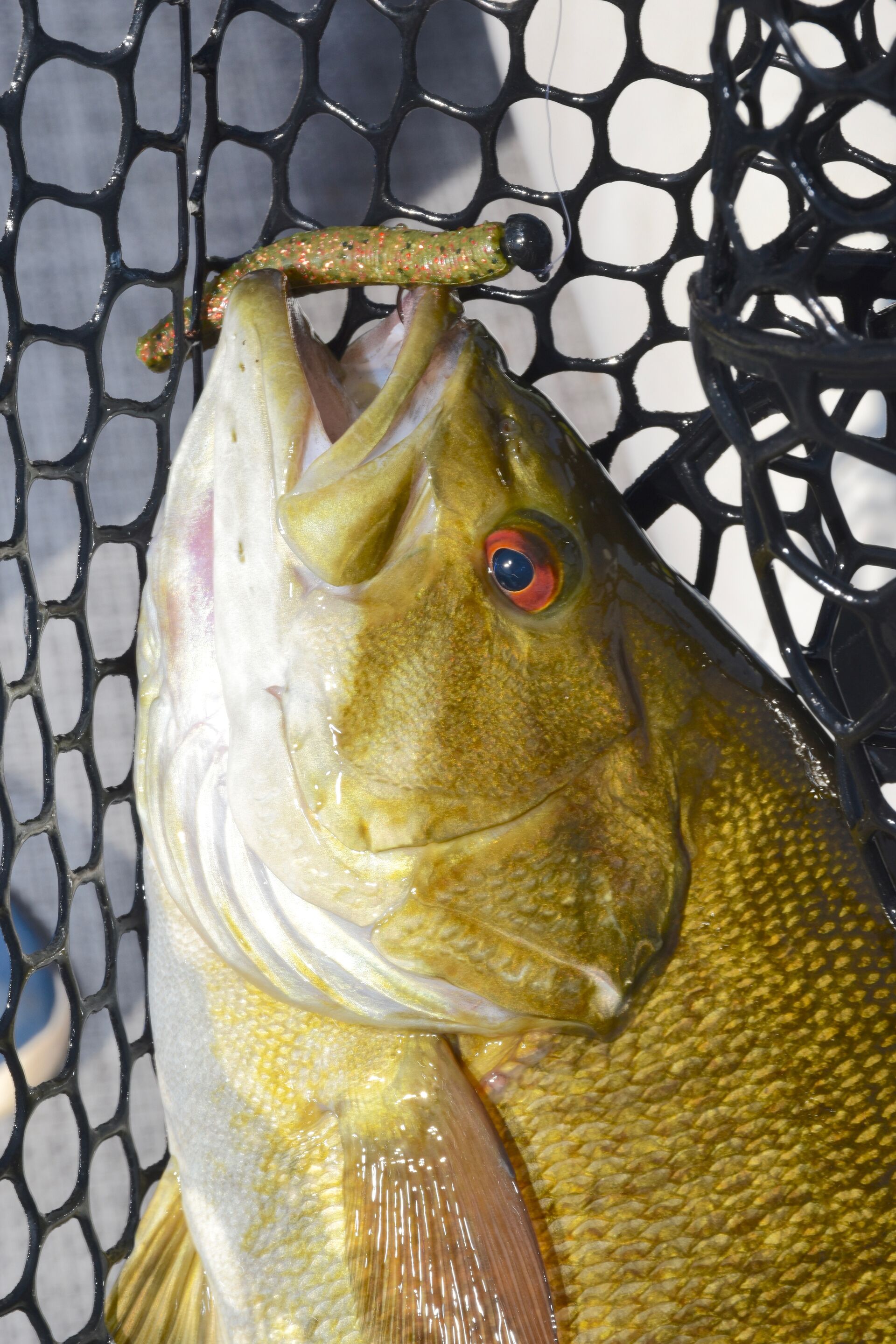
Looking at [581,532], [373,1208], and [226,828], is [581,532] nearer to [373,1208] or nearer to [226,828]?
[226,828]

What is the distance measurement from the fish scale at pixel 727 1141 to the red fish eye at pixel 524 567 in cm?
19

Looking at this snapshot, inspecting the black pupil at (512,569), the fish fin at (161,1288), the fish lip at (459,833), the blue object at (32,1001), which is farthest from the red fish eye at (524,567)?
the blue object at (32,1001)

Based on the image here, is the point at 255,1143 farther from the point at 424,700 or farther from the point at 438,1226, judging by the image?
the point at 424,700

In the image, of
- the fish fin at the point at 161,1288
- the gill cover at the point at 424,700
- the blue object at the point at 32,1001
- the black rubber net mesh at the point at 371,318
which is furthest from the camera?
the blue object at the point at 32,1001

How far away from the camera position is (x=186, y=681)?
2.54ft

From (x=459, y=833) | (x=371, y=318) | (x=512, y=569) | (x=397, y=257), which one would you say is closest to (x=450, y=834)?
(x=459, y=833)

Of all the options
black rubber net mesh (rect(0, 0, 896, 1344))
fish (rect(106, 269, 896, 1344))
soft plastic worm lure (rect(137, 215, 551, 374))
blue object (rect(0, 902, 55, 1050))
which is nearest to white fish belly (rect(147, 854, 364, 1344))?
fish (rect(106, 269, 896, 1344))

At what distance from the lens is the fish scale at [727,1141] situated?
29.0 inches

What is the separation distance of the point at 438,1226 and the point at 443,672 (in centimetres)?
37

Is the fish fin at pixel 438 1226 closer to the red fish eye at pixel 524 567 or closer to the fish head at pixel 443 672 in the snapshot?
the fish head at pixel 443 672

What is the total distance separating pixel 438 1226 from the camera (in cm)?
74

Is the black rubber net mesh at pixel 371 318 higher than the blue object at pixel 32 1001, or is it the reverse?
the black rubber net mesh at pixel 371 318

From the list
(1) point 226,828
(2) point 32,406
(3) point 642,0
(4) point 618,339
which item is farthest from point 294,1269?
(4) point 618,339

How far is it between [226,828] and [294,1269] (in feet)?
1.10
